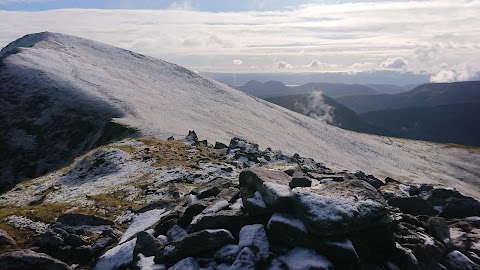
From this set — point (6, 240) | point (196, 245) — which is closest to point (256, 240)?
point (196, 245)

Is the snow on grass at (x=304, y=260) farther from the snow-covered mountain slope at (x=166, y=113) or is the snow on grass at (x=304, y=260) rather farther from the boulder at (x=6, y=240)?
the snow-covered mountain slope at (x=166, y=113)

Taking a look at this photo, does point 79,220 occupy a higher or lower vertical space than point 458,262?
lower

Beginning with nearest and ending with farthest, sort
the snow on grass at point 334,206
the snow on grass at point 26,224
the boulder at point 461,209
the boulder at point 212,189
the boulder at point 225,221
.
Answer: the snow on grass at point 334,206 < the boulder at point 225,221 < the boulder at point 461,209 < the boulder at point 212,189 < the snow on grass at point 26,224

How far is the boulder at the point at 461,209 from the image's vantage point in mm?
20969

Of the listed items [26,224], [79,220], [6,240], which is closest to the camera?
[6,240]

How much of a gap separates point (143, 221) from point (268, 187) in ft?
27.8

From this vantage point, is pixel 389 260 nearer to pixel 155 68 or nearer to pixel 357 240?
pixel 357 240

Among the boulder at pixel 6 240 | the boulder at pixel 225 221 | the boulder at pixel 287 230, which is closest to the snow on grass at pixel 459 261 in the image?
the boulder at pixel 287 230

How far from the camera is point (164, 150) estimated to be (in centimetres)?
5059

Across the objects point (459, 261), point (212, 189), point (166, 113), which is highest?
point (212, 189)

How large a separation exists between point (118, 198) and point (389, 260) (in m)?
23.4

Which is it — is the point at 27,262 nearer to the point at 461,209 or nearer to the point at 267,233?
the point at 267,233

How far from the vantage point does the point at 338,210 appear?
610 inches

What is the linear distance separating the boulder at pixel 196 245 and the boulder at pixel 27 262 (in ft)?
13.7
